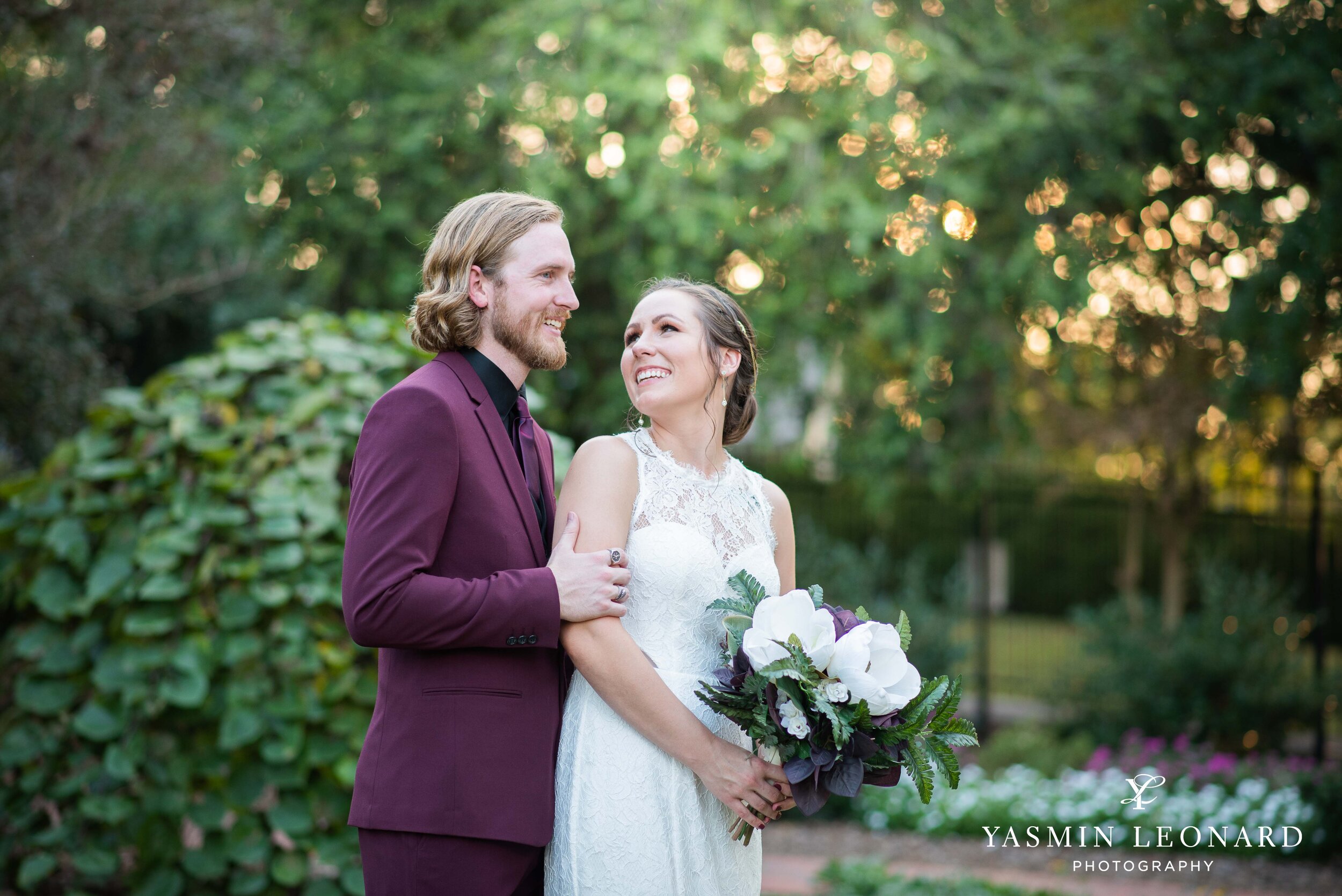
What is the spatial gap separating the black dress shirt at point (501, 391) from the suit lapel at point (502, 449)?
0.08ft

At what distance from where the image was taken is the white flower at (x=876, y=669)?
2.17 m

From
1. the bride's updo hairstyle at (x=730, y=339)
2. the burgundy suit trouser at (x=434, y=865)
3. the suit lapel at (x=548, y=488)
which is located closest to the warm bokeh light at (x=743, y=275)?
the bride's updo hairstyle at (x=730, y=339)

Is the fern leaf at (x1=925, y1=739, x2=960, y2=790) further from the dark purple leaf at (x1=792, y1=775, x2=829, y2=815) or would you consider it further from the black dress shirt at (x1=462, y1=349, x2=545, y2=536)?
the black dress shirt at (x1=462, y1=349, x2=545, y2=536)

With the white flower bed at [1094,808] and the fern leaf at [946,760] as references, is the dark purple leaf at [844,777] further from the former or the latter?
the white flower bed at [1094,808]

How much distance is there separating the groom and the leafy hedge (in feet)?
3.59

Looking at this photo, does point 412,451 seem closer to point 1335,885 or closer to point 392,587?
point 392,587

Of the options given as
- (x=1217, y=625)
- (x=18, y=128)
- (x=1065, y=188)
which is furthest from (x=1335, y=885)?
(x=18, y=128)

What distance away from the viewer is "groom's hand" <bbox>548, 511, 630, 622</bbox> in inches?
88.0

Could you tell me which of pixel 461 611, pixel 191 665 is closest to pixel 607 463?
pixel 461 611

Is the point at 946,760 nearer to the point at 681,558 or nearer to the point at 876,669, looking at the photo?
the point at 876,669

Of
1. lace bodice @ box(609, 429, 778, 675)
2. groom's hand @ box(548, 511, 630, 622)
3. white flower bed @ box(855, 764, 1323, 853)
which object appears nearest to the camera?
groom's hand @ box(548, 511, 630, 622)

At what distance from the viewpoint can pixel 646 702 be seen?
2332 mm

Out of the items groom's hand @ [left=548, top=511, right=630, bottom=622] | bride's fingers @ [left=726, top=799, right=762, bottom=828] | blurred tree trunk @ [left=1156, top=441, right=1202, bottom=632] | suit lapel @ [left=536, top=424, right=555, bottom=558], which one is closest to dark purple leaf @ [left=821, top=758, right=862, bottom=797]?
bride's fingers @ [left=726, top=799, right=762, bottom=828]

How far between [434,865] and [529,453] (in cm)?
94
